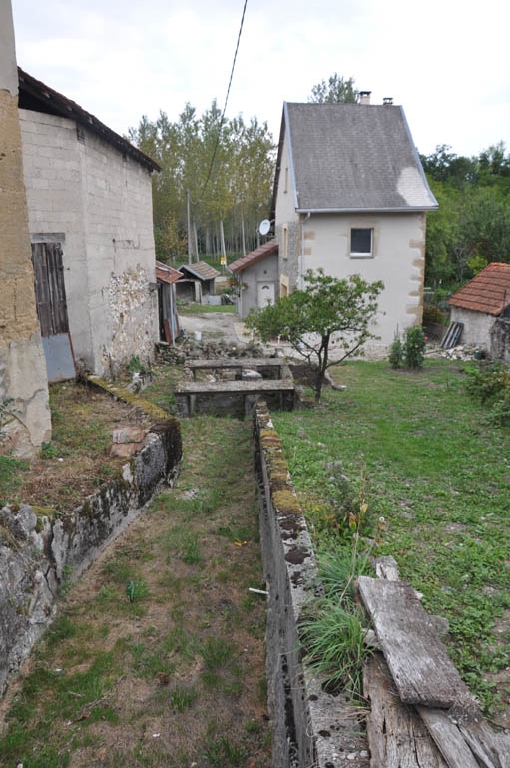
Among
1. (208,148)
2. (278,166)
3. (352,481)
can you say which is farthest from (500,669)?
(208,148)

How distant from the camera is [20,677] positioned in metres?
4.12

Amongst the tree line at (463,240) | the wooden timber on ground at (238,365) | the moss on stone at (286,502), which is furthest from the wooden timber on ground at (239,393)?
the tree line at (463,240)

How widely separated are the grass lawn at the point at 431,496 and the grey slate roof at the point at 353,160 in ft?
29.1

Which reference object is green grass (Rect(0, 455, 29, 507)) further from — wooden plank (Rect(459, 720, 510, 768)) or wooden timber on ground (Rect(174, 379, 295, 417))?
wooden timber on ground (Rect(174, 379, 295, 417))

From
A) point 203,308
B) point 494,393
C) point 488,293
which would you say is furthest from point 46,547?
point 203,308

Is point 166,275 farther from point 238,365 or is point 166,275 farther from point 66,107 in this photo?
point 66,107

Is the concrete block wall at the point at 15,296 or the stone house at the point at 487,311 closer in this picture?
the concrete block wall at the point at 15,296

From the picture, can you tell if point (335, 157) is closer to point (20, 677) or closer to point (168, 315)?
point (168, 315)

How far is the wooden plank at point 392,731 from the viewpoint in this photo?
7.30 ft

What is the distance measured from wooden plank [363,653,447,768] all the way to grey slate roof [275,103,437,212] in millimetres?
16398

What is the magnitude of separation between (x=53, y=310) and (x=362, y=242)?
1196 cm

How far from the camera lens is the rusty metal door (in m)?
8.95

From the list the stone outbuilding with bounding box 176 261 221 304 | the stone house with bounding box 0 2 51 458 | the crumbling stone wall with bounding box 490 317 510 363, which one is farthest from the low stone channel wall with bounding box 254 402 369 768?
the stone outbuilding with bounding box 176 261 221 304

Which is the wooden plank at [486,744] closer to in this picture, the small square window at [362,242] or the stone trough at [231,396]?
the stone trough at [231,396]
